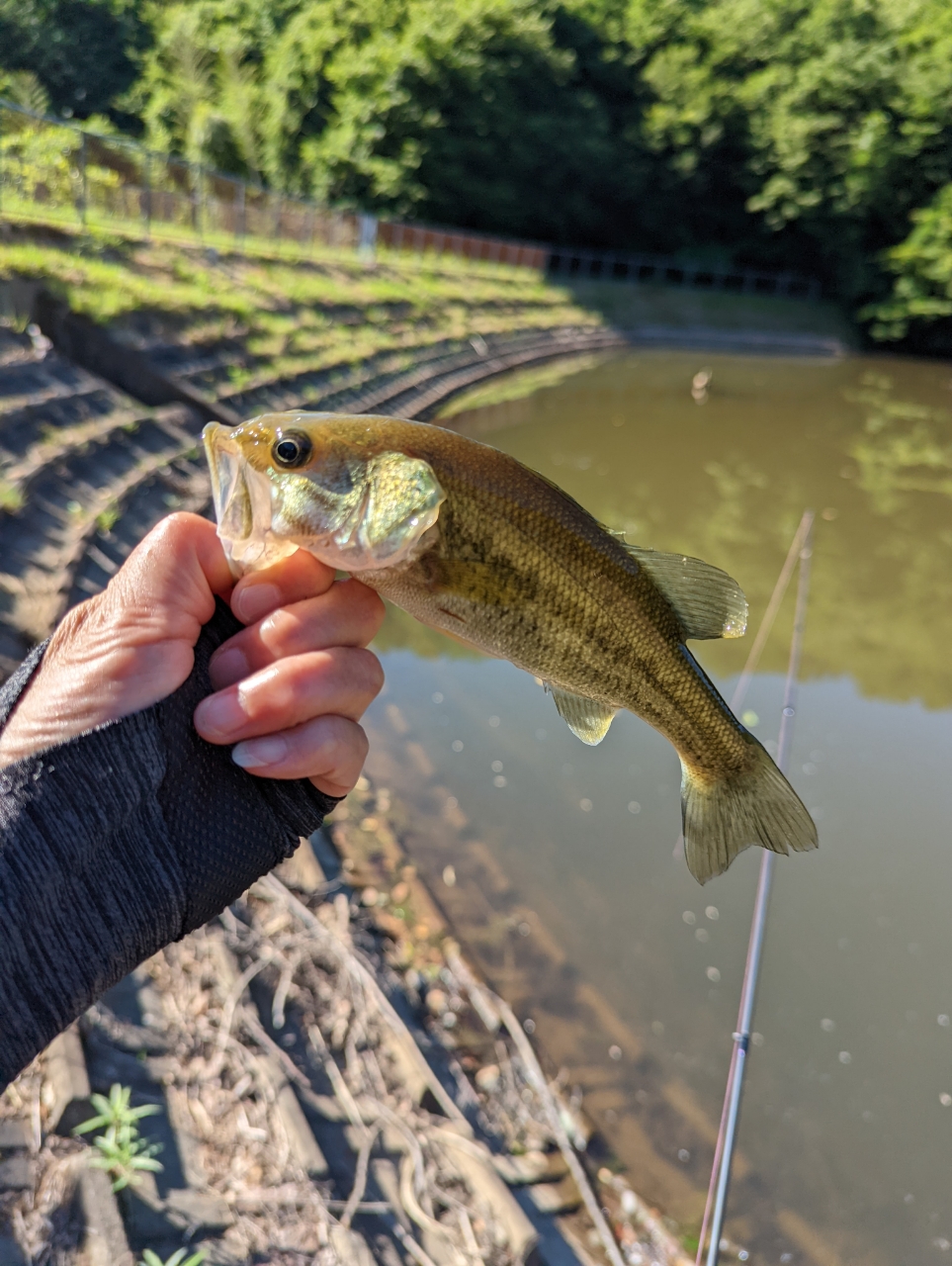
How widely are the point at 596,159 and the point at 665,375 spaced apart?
17.8 metres

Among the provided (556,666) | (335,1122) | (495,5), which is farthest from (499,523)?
(495,5)

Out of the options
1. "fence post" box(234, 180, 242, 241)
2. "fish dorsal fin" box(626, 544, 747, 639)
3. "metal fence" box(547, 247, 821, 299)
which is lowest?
"fish dorsal fin" box(626, 544, 747, 639)

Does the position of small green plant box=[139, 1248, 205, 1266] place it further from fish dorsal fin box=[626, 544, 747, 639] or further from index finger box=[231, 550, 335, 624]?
fish dorsal fin box=[626, 544, 747, 639]

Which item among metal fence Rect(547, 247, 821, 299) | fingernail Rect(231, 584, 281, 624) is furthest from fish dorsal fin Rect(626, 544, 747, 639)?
metal fence Rect(547, 247, 821, 299)

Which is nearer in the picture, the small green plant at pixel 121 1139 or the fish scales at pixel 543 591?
the fish scales at pixel 543 591

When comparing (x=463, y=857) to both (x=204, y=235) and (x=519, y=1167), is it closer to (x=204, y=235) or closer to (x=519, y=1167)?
(x=519, y=1167)

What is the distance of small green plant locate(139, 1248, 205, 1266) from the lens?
2.53 metres

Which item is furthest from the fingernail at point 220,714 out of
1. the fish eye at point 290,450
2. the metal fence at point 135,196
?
the metal fence at point 135,196

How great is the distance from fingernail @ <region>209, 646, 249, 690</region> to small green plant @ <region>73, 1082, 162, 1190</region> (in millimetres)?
2169

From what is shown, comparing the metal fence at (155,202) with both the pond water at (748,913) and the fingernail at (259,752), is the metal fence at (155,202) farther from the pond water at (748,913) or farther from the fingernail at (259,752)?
the fingernail at (259,752)

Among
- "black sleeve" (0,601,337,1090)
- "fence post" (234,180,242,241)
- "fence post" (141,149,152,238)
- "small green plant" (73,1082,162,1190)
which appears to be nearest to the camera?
"black sleeve" (0,601,337,1090)

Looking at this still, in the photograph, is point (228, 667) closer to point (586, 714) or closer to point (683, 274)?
point (586, 714)

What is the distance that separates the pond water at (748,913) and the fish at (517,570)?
3536 millimetres

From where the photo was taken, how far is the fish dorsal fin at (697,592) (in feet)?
5.50
